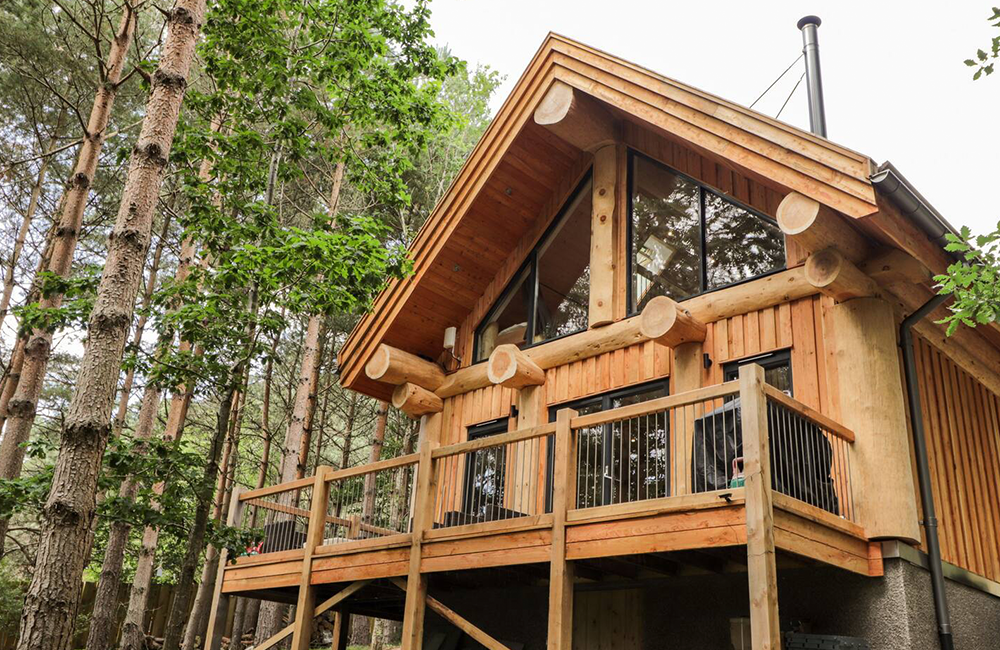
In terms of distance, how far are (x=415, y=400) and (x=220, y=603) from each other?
3.55m

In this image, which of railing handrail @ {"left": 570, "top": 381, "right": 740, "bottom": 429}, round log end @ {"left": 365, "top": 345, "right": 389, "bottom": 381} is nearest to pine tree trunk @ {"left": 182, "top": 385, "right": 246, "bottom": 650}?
round log end @ {"left": 365, "top": 345, "right": 389, "bottom": 381}

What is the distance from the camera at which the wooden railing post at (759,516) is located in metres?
5.52

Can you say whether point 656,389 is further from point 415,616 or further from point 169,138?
point 169,138

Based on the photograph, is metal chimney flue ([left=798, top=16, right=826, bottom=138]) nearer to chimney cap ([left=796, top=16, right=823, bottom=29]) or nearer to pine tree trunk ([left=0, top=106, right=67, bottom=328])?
chimney cap ([left=796, top=16, right=823, bottom=29])

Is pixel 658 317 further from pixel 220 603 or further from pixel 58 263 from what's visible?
pixel 58 263

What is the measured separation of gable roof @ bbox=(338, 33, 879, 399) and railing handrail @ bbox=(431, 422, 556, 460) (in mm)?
3190

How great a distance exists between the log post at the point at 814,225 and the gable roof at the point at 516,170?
1.05 ft

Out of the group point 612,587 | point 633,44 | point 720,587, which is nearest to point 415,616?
point 612,587

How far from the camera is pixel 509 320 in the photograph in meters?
11.3

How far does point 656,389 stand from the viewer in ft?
29.8

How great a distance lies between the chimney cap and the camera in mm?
10672

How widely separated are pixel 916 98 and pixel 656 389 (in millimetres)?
64895

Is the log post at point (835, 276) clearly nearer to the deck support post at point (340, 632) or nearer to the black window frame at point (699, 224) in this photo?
the black window frame at point (699, 224)

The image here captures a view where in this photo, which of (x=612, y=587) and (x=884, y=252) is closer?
(x=884, y=252)
